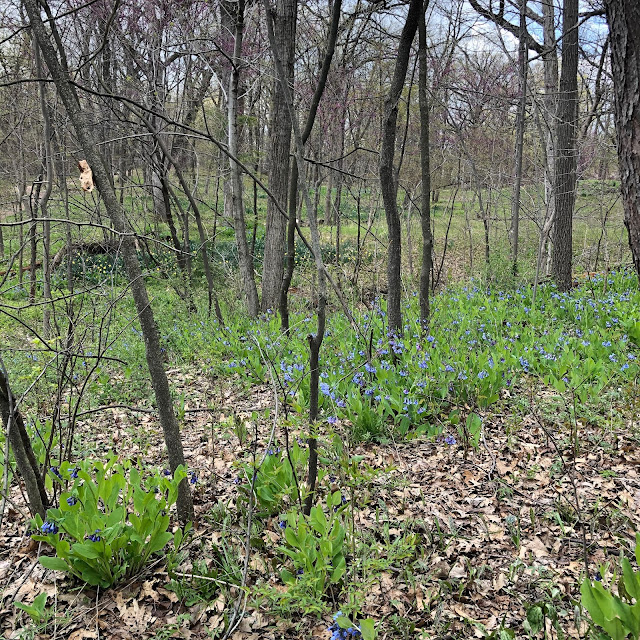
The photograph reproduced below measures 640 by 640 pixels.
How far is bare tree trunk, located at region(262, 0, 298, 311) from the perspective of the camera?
6.01 meters

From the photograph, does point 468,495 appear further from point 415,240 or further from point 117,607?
point 415,240

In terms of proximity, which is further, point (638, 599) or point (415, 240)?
point (415, 240)

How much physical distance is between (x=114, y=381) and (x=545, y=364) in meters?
4.45

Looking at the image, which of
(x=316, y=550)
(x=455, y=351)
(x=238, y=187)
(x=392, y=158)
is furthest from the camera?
(x=238, y=187)

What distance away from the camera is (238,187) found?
6.32 meters

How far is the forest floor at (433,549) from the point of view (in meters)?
2.05

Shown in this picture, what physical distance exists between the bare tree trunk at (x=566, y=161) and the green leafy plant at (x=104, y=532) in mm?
7079

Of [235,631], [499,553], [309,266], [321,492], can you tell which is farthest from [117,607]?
[309,266]

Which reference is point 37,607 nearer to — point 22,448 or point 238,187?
point 22,448

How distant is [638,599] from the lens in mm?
1688

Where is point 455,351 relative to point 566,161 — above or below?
below

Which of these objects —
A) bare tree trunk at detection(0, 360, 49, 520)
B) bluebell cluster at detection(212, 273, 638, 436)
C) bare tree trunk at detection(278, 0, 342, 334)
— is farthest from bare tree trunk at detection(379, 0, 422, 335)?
bare tree trunk at detection(0, 360, 49, 520)

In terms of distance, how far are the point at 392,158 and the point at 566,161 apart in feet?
15.4

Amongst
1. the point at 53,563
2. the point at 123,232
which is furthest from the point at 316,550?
the point at 123,232
